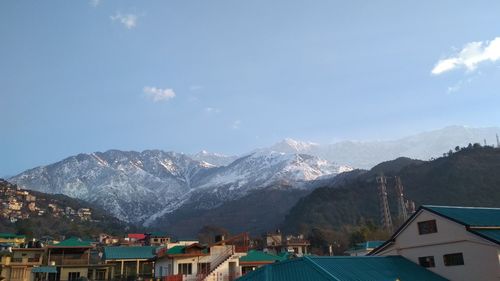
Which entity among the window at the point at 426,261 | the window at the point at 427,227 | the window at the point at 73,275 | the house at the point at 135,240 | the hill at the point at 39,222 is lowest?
the window at the point at 73,275

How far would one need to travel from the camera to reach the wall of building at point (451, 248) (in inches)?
1090

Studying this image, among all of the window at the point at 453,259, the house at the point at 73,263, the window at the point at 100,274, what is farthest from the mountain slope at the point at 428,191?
the window at the point at 453,259

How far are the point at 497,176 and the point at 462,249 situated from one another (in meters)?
142

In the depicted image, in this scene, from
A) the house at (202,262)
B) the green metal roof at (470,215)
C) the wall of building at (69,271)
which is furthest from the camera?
the wall of building at (69,271)

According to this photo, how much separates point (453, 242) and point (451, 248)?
0.41 meters

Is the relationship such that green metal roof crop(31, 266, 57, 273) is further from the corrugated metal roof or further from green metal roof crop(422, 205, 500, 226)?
the corrugated metal roof

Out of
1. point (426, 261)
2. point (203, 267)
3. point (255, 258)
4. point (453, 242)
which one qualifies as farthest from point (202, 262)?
point (453, 242)

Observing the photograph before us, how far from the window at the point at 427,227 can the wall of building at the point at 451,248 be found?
0.20 metres

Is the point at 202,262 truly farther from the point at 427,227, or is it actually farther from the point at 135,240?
the point at 135,240

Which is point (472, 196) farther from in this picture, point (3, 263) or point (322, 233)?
point (3, 263)

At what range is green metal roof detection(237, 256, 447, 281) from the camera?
85.9 feet

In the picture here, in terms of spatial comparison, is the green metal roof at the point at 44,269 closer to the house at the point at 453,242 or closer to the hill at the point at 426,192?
the house at the point at 453,242

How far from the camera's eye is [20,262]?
6800 centimetres

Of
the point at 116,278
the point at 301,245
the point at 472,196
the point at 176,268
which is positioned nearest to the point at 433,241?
the point at 176,268
